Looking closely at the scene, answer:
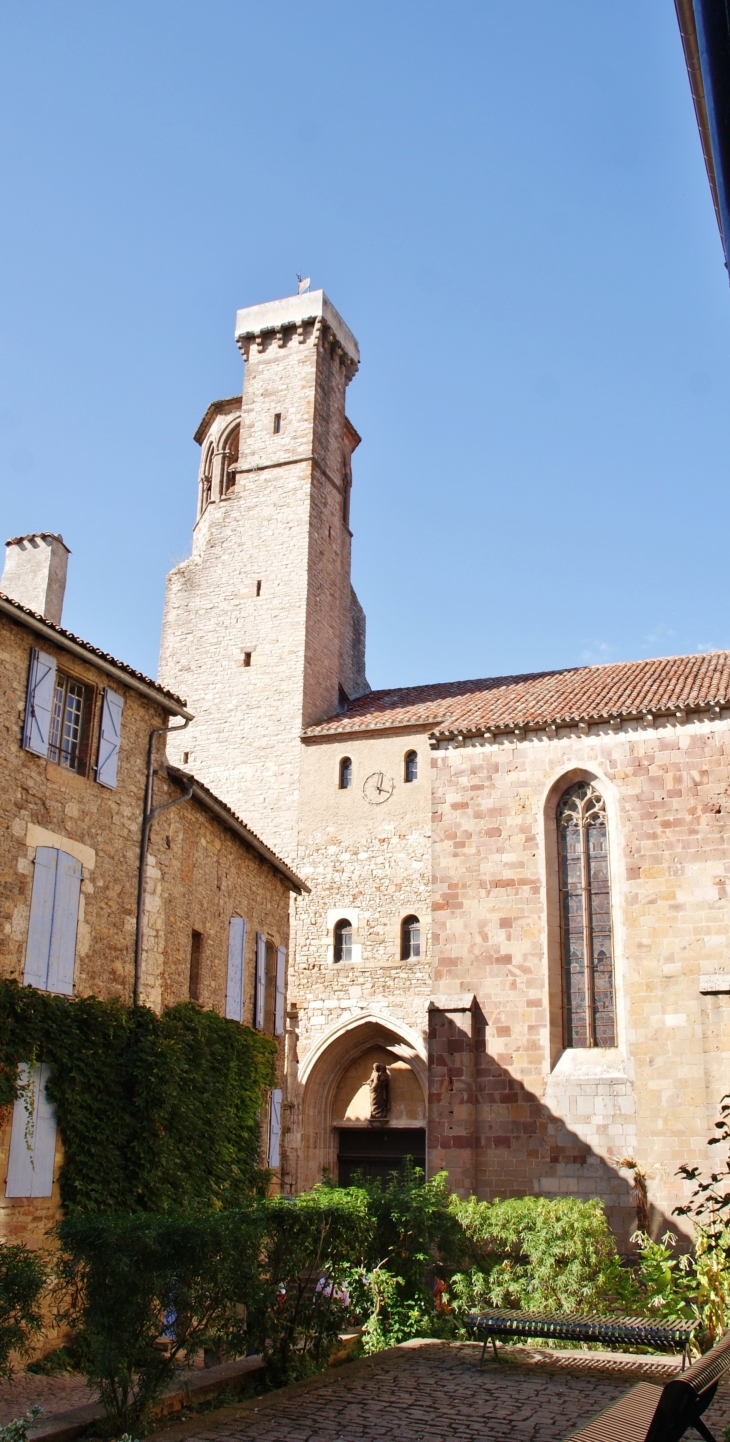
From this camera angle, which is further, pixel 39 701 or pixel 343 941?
pixel 343 941

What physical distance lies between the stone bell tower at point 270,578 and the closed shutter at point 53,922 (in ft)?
40.8

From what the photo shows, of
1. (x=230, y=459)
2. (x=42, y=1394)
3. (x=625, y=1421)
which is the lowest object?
(x=42, y=1394)

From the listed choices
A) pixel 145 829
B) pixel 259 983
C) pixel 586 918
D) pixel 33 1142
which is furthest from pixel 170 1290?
pixel 586 918

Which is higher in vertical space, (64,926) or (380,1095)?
(64,926)

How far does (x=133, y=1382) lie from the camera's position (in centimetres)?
778

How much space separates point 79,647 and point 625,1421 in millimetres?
9349

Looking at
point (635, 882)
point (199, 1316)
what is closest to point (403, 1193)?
point (199, 1316)

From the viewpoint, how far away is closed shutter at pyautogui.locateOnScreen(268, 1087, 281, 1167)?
17047mm

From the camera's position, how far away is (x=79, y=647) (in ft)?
42.2

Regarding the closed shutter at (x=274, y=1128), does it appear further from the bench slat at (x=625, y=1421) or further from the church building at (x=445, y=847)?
→ the bench slat at (x=625, y=1421)

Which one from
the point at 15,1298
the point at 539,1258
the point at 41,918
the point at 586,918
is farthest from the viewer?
the point at 586,918

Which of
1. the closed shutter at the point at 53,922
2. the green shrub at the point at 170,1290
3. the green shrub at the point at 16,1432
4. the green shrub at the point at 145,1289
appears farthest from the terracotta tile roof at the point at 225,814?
the green shrub at the point at 16,1432

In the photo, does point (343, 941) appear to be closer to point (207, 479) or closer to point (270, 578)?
point (270, 578)

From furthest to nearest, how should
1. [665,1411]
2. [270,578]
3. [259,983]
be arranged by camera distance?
[270,578], [259,983], [665,1411]
